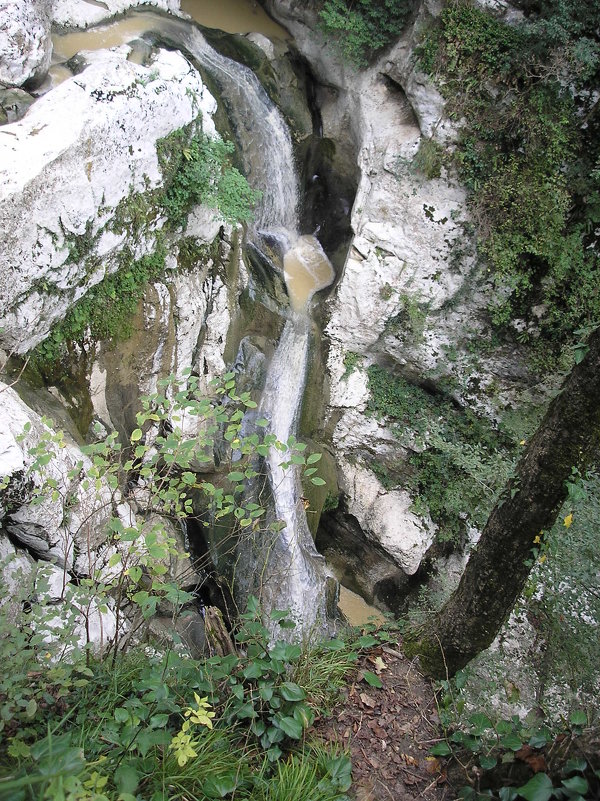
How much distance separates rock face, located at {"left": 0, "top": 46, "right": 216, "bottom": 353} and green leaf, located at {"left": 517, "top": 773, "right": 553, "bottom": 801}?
17.7 feet

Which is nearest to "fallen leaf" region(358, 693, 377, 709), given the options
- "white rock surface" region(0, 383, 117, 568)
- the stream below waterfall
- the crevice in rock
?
"white rock surface" region(0, 383, 117, 568)

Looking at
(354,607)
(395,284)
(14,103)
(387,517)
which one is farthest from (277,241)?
(354,607)

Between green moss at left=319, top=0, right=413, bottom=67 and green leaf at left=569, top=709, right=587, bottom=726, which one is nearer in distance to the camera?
green leaf at left=569, top=709, right=587, bottom=726

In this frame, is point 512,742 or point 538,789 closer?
point 538,789

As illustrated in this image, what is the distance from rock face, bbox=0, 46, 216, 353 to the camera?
497 cm

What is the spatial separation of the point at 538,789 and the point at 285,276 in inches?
312

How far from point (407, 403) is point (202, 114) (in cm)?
555

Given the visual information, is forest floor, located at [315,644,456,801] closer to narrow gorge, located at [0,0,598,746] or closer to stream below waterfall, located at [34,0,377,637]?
narrow gorge, located at [0,0,598,746]

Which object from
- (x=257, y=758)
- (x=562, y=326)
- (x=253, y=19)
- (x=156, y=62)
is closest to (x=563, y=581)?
(x=257, y=758)

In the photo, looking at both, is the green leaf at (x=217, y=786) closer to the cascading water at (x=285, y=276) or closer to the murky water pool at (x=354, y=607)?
the cascading water at (x=285, y=276)

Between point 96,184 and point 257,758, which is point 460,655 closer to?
point 257,758

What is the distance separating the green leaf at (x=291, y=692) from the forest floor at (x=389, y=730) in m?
0.52

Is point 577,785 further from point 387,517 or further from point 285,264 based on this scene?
point 285,264

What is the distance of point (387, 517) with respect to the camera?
9234 mm
